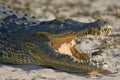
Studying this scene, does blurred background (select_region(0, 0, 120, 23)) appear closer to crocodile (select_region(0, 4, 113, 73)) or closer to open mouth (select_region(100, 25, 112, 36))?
crocodile (select_region(0, 4, 113, 73))

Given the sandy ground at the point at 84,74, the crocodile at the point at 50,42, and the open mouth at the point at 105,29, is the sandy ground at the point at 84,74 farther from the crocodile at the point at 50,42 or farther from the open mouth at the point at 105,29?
the open mouth at the point at 105,29

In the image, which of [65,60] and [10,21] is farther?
[10,21]

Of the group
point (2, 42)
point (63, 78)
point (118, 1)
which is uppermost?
point (118, 1)

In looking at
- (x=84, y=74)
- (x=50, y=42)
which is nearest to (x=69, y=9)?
(x=50, y=42)

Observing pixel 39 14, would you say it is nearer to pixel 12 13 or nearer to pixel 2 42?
pixel 12 13

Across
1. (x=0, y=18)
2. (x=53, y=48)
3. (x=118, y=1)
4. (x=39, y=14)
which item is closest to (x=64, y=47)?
(x=53, y=48)

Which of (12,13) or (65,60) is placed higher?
(12,13)
